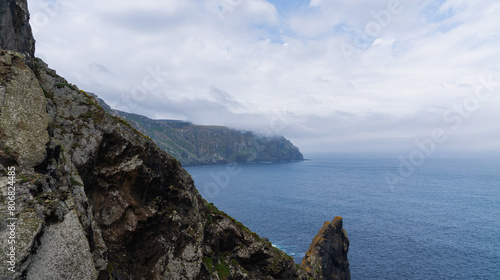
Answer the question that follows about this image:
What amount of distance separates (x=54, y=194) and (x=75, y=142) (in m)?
8.17

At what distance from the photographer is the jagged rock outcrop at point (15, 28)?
17.3 m

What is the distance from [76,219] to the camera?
38.3ft

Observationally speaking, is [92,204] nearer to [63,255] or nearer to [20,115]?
[20,115]

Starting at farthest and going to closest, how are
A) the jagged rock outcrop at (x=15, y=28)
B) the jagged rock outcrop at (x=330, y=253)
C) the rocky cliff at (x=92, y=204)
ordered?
1. the jagged rock outcrop at (x=330, y=253)
2. the jagged rock outcrop at (x=15, y=28)
3. the rocky cliff at (x=92, y=204)

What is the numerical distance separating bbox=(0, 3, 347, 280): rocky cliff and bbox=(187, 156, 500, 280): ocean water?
61668 millimetres

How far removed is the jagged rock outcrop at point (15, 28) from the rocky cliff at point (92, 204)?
60 centimetres

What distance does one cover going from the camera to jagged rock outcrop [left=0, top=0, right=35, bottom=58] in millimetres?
17281

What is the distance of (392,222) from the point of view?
375ft

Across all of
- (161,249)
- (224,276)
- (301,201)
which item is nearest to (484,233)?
(301,201)

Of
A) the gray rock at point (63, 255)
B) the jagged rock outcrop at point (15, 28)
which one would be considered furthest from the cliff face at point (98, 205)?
the jagged rock outcrop at point (15, 28)

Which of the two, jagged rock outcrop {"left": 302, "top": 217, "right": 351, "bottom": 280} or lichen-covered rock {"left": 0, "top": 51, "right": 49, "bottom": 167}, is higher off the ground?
lichen-covered rock {"left": 0, "top": 51, "right": 49, "bottom": 167}

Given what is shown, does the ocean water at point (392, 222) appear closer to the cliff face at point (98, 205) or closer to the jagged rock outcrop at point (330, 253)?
the jagged rock outcrop at point (330, 253)

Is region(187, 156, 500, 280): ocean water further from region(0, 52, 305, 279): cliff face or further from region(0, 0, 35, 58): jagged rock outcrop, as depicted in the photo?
region(0, 0, 35, 58): jagged rock outcrop

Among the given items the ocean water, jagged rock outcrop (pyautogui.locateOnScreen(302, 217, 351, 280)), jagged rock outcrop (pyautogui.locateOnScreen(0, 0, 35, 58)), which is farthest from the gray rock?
the ocean water
